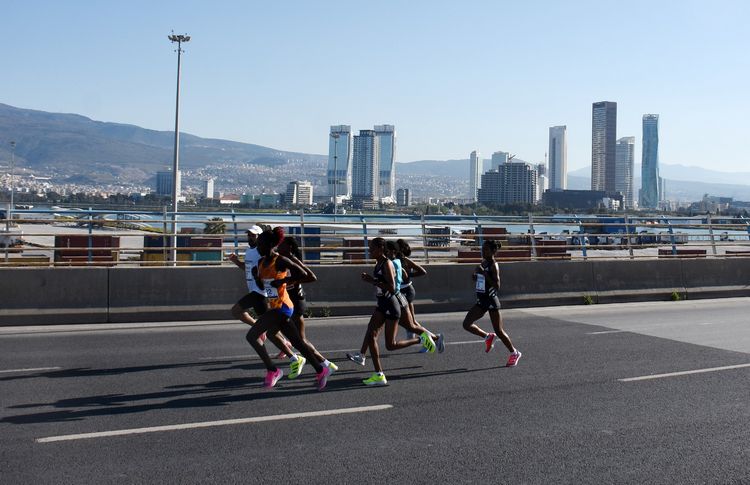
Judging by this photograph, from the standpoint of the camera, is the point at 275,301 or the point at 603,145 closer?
the point at 275,301

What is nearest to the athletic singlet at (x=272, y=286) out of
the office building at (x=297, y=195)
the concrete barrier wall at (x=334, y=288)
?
the concrete barrier wall at (x=334, y=288)

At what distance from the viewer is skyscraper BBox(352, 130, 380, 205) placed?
137m

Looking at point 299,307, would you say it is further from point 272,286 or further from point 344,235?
point 344,235

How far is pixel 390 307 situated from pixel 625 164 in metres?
133

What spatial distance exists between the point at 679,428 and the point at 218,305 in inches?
373

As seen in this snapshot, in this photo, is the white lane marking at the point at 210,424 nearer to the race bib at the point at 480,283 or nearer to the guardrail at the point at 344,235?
the race bib at the point at 480,283

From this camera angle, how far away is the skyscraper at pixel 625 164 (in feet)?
404

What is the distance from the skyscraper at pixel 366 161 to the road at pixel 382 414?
12136 centimetres

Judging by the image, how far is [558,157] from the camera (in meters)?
167

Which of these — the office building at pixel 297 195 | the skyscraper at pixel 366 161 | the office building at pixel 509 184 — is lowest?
the office building at pixel 297 195

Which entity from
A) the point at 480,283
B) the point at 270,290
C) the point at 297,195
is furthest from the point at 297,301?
the point at 297,195

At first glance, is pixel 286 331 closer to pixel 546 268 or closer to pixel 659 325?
pixel 659 325

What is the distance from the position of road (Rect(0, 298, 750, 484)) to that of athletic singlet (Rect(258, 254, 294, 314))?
0.92 metres

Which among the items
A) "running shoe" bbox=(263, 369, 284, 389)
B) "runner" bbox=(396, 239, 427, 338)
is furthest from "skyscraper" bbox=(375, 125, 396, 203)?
"running shoe" bbox=(263, 369, 284, 389)
